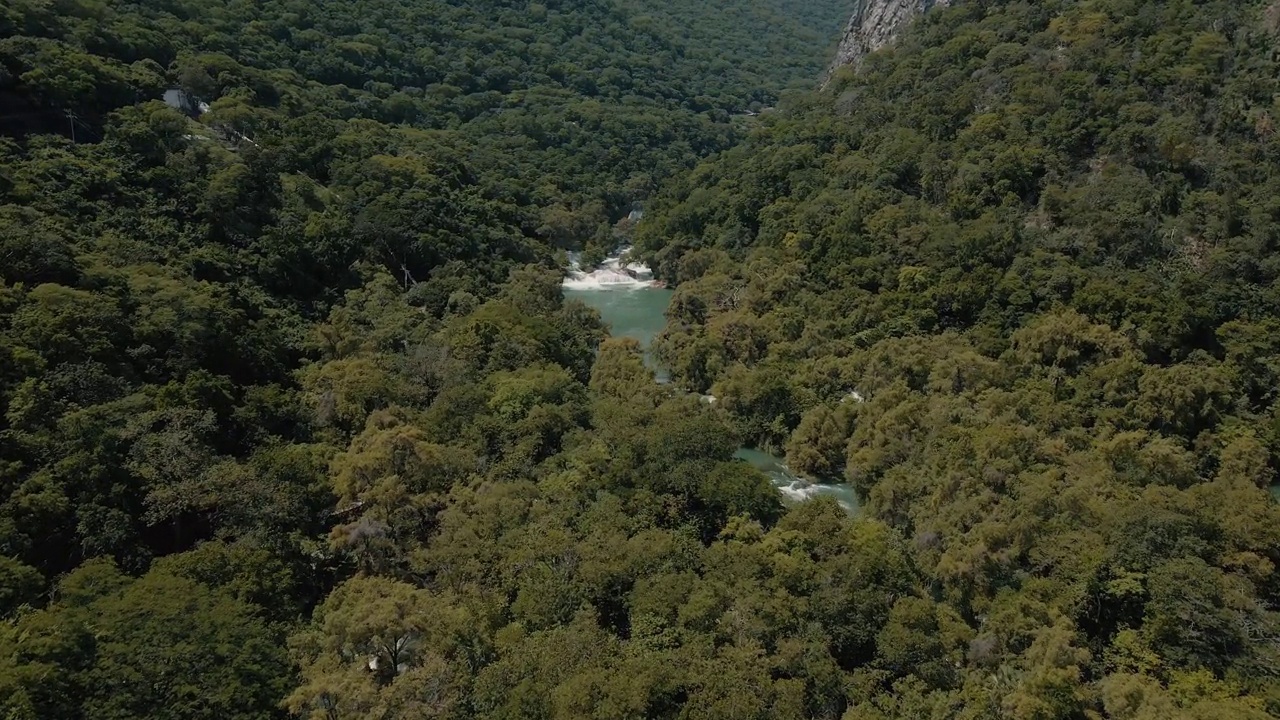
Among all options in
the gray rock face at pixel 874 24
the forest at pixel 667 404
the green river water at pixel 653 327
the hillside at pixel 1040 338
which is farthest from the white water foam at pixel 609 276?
the gray rock face at pixel 874 24

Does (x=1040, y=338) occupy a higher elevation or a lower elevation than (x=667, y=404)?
higher

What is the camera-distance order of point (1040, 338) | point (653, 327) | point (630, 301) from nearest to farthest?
point (1040, 338) → point (653, 327) → point (630, 301)

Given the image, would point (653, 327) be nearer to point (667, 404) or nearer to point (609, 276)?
point (609, 276)

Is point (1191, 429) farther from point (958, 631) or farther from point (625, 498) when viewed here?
point (625, 498)

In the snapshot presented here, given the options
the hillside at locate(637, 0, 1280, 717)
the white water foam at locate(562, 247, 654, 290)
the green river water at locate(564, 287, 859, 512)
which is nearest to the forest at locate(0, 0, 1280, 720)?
the hillside at locate(637, 0, 1280, 717)

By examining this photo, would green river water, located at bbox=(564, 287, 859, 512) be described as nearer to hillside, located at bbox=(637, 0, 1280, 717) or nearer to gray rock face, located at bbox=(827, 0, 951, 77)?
hillside, located at bbox=(637, 0, 1280, 717)

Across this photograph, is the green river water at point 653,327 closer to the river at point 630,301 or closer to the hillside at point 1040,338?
the river at point 630,301

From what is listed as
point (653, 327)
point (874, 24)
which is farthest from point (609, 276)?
point (874, 24)
